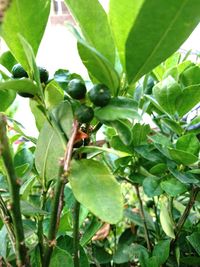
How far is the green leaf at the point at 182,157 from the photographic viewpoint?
53cm

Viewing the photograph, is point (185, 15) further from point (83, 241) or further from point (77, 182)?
point (83, 241)

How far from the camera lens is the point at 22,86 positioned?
39 cm

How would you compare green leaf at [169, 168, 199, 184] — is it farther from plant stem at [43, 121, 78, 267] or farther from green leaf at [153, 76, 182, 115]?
plant stem at [43, 121, 78, 267]

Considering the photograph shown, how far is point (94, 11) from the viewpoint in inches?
15.9

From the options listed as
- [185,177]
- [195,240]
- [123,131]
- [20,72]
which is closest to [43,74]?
[20,72]

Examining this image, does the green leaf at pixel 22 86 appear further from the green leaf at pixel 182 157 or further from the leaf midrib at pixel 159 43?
the green leaf at pixel 182 157

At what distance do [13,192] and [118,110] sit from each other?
0.41 ft

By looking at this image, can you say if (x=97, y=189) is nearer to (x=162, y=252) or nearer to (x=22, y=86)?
(x=22, y=86)

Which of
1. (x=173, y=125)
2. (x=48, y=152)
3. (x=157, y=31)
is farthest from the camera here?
(x=173, y=125)

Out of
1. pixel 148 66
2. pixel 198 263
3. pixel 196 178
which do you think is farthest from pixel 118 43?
pixel 198 263

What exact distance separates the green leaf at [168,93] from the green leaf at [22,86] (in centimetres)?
21

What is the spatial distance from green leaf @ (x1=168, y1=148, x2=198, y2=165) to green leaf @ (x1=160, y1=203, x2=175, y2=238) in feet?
0.38

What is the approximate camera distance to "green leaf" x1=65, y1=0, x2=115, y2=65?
0.40 m

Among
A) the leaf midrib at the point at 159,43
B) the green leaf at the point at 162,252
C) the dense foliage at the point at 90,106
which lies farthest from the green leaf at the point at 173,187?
the leaf midrib at the point at 159,43
